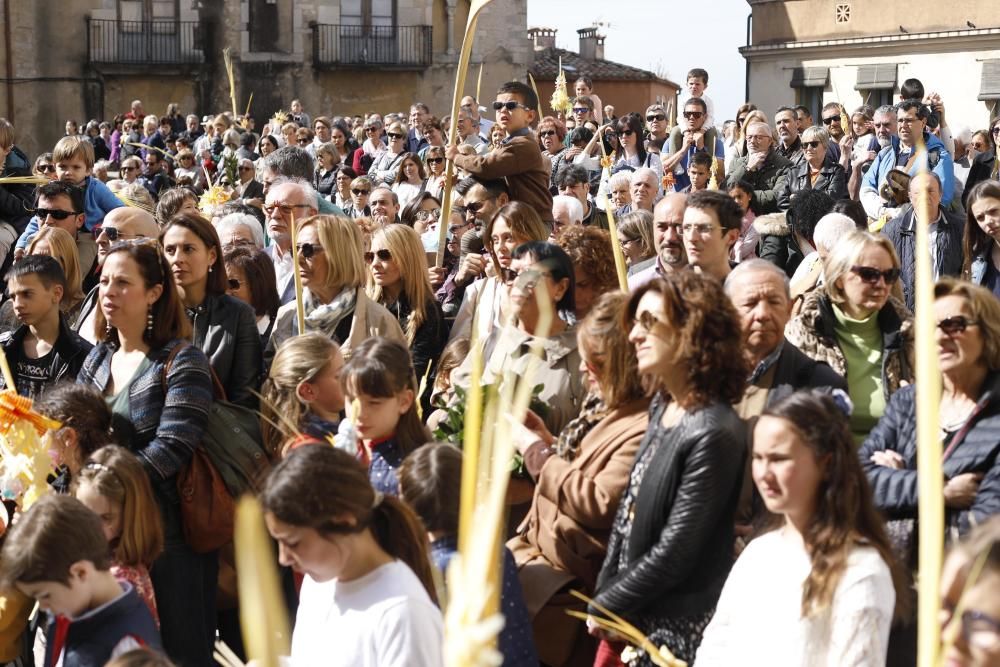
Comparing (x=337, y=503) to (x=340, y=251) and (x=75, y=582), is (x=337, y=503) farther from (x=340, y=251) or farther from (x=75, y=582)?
(x=340, y=251)

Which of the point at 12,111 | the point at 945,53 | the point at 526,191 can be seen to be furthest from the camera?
the point at 12,111

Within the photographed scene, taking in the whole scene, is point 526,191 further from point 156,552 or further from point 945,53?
point 945,53

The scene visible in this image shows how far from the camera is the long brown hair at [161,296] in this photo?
418 centimetres

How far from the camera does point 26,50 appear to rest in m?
31.1

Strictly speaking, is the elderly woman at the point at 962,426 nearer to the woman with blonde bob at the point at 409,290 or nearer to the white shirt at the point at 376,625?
the white shirt at the point at 376,625

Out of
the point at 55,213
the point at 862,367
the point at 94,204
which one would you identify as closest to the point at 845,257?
the point at 862,367

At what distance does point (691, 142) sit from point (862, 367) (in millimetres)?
→ 5947

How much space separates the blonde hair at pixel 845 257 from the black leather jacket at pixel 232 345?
6.17 ft

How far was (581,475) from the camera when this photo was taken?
3.54m

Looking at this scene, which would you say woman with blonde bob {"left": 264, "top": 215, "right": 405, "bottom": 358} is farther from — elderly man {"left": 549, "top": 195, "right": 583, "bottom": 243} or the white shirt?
the white shirt

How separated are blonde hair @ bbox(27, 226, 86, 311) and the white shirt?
11.7 feet

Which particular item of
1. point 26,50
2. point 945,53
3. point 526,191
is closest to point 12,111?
point 26,50

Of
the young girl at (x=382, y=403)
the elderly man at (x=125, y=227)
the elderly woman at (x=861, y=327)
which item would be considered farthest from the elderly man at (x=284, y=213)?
the elderly woman at (x=861, y=327)

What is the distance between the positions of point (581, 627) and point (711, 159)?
577 cm
